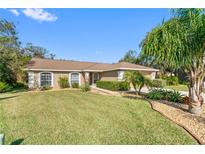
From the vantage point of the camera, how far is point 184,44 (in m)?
8.61

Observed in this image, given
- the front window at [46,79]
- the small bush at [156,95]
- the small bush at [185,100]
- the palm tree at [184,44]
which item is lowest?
the small bush at [185,100]

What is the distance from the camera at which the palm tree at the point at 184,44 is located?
8445 millimetres

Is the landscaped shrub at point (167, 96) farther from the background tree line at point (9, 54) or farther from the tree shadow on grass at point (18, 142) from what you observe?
the background tree line at point (9, 54)

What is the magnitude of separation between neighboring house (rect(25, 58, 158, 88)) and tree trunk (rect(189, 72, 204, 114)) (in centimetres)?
1672

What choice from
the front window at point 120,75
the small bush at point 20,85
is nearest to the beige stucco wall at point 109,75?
the front window at point 120,75

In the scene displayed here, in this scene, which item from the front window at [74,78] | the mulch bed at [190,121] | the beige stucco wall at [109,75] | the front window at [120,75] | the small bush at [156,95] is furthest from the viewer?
the front window at [74,78]

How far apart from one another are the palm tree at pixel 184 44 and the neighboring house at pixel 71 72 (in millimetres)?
16844

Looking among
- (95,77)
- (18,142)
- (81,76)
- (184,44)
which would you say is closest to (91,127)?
(18,142)

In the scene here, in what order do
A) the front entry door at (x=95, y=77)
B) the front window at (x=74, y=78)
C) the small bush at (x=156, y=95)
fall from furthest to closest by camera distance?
the front entry door at (x=95, y=77)
the front window at (x=74, y=78)
the small bush at (x=156, y=95)

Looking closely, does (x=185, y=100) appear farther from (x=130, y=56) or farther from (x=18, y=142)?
(x=130, y=56)

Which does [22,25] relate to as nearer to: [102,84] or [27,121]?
[102,84]

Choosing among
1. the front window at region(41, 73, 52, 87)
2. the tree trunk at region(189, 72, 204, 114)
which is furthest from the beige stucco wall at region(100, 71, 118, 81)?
the tree trunk at region(189, 72, 204, 114)

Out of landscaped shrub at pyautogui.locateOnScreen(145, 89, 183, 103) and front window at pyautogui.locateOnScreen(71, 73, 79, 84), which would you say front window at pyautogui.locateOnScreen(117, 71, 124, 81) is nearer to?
front window at pyautogui.locateOnScreen(71, 73, 79, 84)
